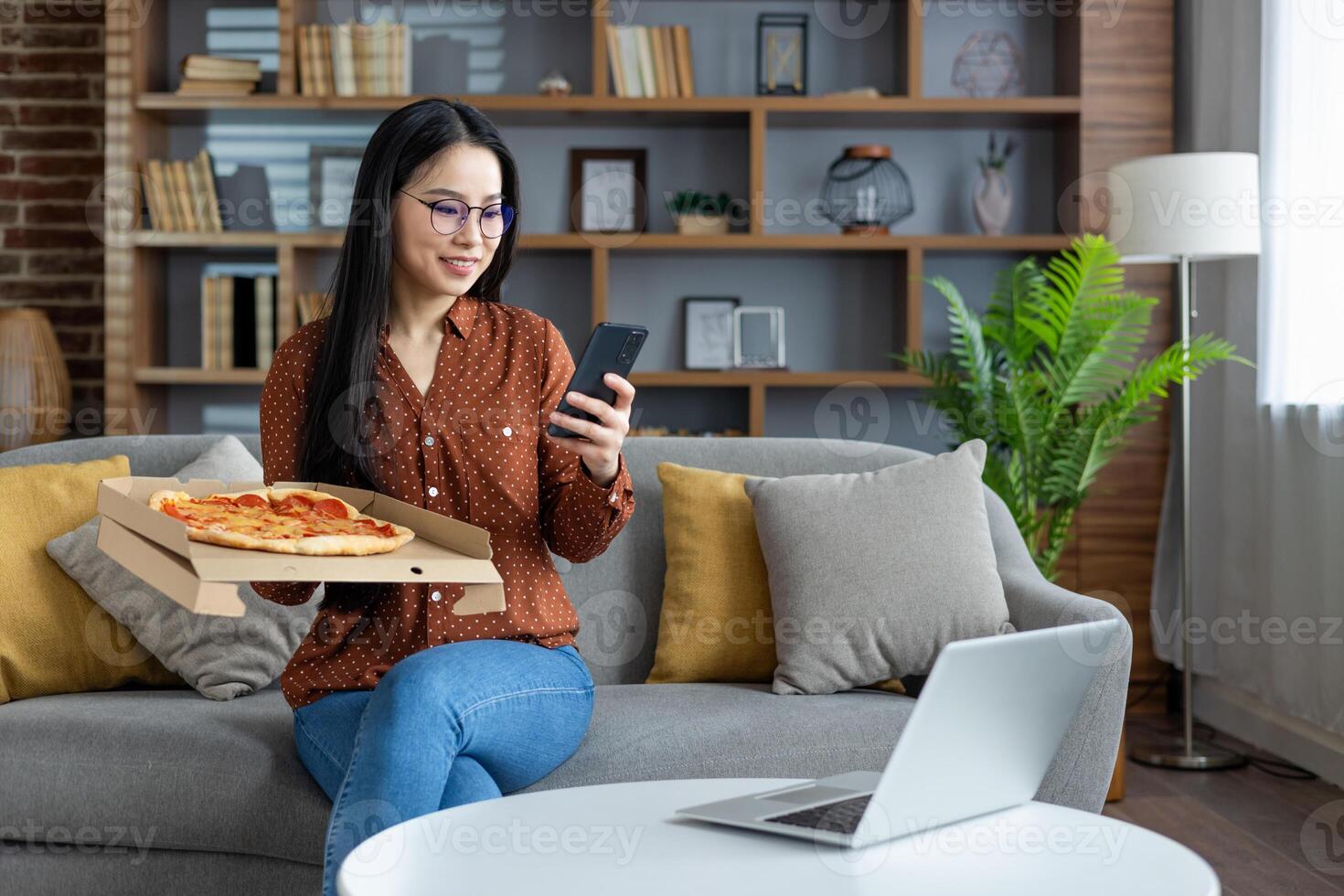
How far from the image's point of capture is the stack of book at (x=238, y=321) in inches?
150

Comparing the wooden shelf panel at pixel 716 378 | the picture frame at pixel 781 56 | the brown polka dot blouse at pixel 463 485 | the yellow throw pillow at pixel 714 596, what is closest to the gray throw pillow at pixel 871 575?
the yellow throw pillow at pixel 714 596

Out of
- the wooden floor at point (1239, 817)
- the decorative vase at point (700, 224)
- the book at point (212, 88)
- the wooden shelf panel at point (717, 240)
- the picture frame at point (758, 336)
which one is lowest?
the wooden floor at point (1239, 817)

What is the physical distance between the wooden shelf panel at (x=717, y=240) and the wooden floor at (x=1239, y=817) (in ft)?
4.99

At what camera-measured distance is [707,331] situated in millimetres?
4027

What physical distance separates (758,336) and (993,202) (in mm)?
823

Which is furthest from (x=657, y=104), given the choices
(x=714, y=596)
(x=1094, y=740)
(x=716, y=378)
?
(x=1094, y=740)

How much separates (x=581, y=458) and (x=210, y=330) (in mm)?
2668

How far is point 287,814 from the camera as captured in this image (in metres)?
1.60

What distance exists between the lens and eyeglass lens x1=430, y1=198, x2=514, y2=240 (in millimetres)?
1558

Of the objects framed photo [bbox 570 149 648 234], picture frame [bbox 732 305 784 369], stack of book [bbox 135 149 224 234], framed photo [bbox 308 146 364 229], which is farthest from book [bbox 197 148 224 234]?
picture frame [bbox 732 305 784 369]

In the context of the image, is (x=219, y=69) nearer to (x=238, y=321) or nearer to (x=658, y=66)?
(x=238, y=321)

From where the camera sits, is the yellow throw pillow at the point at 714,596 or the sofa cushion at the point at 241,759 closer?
the sofa cushion at the point at 241,759

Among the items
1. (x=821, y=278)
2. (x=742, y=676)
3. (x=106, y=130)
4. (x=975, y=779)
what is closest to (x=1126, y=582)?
(x=821, y=278)

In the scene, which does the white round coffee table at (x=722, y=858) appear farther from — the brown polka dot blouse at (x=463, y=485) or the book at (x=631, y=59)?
the book at (x=631, y=59)
